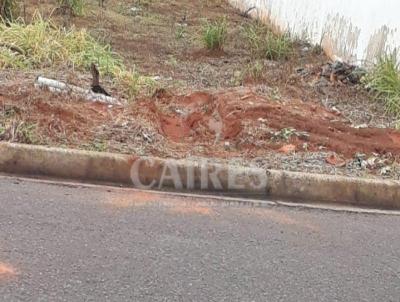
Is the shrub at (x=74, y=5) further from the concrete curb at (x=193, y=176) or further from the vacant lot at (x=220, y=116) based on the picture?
the concrete curb at (x=193, y=176)

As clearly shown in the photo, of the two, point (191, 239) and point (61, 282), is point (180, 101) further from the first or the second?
point (61, 282)

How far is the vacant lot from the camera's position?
5.22 metres

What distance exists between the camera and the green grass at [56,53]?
6910 mm

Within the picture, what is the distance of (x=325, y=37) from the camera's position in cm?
1005

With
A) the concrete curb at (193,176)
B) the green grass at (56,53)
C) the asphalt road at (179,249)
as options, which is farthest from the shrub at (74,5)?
the asphalt road at (179,249)

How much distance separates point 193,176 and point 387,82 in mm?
3349

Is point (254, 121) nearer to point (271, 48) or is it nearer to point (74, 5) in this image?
point (271, 48)

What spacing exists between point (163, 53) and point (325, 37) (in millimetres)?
2339

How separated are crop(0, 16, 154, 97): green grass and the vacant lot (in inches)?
4.1

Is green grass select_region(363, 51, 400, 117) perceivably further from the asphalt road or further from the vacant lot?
the asphalt road

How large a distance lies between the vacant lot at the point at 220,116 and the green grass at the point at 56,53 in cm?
10

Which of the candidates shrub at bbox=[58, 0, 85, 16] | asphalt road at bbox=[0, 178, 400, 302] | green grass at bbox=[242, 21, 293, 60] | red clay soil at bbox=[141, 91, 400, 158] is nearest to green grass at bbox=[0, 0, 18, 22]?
shrub at bbox=[58, 0, 85, 16]

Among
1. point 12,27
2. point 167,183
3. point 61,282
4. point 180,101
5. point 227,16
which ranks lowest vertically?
point 61,282

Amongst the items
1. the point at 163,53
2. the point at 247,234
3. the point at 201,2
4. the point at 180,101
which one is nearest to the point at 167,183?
the point at 247,234
